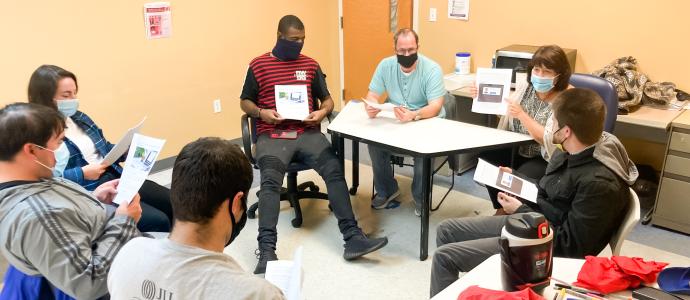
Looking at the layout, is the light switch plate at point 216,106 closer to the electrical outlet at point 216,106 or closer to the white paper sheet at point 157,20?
the electrical outlet at point 216,106

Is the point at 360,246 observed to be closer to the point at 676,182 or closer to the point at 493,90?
the point at 493,90

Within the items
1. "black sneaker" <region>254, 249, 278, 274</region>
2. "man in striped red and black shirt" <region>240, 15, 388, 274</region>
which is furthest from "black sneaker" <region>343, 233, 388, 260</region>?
"black sneaker" <region>254, 249, 278, 274</region>

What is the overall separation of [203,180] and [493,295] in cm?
72

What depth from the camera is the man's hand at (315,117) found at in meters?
3.03

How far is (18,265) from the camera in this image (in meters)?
1.46

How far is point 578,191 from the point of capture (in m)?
1.76

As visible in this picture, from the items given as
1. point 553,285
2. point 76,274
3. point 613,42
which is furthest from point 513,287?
point 613,42

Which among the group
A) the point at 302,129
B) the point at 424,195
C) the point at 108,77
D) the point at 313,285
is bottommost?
the point at 313,285

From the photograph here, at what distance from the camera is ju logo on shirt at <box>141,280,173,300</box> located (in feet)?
3.51

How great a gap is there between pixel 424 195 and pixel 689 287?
1.49m

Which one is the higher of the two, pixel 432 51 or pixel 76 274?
pixel 432 51

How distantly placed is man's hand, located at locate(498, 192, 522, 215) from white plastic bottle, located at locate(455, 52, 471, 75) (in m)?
2.22

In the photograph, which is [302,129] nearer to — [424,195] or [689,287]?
[424,195]

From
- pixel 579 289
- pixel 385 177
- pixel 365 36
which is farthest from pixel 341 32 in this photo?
pixel 579 289
